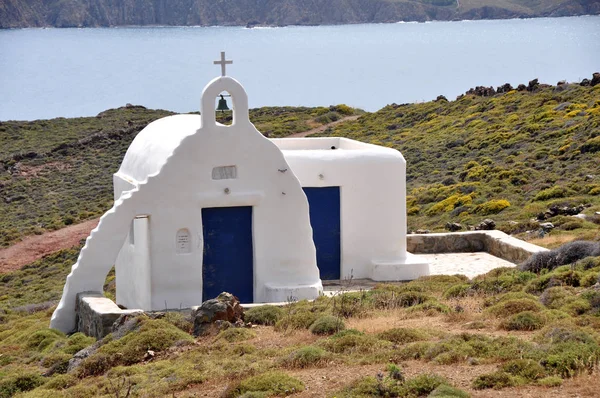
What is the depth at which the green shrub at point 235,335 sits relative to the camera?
14133 millimetres

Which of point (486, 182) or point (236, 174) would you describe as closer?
point (236, 174)

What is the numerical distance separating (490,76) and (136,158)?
129 meters

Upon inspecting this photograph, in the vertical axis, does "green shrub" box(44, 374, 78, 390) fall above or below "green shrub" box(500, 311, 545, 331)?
below

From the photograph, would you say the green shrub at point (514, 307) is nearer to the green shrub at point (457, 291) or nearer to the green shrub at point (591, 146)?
the green shrub at point (457, 291)

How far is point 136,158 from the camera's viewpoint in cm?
1972

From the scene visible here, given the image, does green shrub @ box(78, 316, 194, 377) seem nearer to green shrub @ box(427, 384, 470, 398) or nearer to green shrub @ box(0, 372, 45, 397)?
green shrub @ box(0, 372, 45, 397)

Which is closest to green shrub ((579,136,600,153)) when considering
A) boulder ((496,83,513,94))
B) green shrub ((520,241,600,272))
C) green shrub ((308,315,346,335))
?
green shrub ((520,241,600,272))

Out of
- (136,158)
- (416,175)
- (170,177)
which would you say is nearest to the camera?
(170,177)

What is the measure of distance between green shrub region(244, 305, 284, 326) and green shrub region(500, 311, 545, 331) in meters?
3.77

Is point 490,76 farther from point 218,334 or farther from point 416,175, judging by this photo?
point 218,334

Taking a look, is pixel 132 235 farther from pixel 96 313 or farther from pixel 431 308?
pixel 431 308

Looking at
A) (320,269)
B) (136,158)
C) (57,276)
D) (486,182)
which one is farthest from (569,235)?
(57,276)

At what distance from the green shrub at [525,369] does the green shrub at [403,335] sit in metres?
2.07

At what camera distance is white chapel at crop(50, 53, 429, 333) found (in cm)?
1762
